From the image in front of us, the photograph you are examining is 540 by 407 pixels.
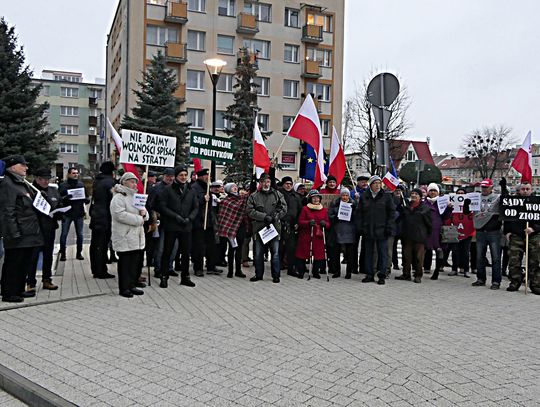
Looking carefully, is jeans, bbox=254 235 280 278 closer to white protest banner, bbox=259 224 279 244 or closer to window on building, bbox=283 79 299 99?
white protest banner, bbox=259 224 279 244

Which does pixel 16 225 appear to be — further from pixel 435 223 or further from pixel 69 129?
pixel 69 129

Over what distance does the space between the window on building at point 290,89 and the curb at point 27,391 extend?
4574cm

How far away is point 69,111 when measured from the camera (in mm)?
80562

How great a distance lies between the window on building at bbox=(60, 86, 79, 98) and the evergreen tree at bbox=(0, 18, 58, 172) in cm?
4882

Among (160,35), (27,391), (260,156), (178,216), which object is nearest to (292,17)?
(160,35)

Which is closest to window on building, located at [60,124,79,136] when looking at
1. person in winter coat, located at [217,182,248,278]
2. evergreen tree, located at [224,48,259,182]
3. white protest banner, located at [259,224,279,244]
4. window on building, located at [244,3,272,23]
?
window on building, located at [244,3,272,23]

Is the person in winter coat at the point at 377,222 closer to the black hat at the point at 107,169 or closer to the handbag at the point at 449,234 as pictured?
the handbag at the point at 449,234

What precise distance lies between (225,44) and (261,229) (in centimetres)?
3884

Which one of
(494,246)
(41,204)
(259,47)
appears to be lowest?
(494,246)

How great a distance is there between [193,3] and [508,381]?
1776 inches

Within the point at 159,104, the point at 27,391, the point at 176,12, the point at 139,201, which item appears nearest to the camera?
the point at 27,391

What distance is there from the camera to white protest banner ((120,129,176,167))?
9656 millimetres

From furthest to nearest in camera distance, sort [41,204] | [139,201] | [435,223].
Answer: [435,223], [139,201], [41,204]

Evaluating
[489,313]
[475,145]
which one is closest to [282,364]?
[489,313]
